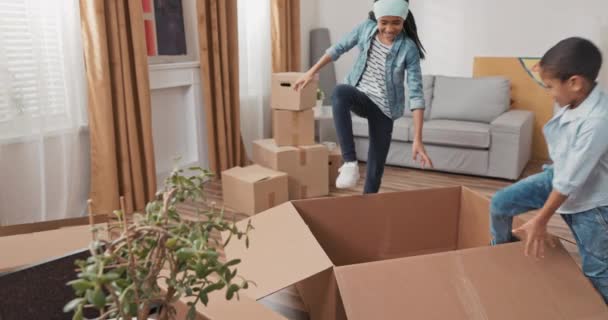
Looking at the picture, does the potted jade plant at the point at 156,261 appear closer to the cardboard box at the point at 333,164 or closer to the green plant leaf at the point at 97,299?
the green plant leaf at the point at 97,299

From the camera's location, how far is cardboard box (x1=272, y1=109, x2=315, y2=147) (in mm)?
3447

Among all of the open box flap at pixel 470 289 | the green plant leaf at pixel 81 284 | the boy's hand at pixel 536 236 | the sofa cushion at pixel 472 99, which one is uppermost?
the green plant leaf at pixel 81 284

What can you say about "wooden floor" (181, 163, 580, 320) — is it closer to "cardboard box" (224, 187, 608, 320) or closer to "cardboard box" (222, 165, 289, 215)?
"cardboard box" (222, 165, 289, 215)

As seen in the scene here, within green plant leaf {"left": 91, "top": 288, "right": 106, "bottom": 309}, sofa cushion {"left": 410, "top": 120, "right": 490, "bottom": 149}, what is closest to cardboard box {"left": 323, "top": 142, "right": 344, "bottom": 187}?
sofa cushion {"left": 410, "top": 120, "right": 490, "bottom": 149}

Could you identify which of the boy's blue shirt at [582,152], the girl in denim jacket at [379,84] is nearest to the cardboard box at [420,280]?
the boy's blue shirt at [582,152]

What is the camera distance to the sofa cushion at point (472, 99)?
4184 millimetres

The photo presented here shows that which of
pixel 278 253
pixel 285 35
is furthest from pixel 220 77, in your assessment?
pixel 278 253

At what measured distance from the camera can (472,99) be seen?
4230mm

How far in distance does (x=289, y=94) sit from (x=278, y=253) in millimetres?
1929

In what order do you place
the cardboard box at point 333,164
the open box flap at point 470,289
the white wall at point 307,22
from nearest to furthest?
the open box flap at point 470,289
the cardboard box at point 333,164
the white wall at point 307,22

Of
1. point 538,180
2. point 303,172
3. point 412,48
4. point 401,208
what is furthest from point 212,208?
point 303,172

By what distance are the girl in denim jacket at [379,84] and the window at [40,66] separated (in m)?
1.52

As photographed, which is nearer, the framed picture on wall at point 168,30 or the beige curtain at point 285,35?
the framed picture on wall at point 168,30

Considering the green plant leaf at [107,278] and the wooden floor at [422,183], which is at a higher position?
the green plant leaf at [107,278]
